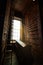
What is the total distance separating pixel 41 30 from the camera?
2.60 meters

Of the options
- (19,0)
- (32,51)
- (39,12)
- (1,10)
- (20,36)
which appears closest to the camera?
(1,10)

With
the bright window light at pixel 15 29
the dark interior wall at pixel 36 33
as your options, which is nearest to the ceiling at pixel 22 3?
the dark interior wall at pixel 36 33

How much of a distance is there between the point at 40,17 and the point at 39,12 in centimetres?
20

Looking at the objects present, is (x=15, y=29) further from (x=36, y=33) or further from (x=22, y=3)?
(x=36, y=33)

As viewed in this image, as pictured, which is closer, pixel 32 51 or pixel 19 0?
pixel 32 51

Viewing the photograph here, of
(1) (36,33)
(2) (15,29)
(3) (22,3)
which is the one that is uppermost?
(3) (22,3)

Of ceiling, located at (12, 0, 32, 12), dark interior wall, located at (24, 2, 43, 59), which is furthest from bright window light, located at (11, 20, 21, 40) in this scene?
dark interior wall, located at (24, 2, 43, 59)

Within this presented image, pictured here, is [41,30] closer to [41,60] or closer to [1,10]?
[41,60]

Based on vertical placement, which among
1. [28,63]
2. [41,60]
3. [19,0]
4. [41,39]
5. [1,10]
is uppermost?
[19,0]

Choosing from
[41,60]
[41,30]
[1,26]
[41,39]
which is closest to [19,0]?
[41,30]

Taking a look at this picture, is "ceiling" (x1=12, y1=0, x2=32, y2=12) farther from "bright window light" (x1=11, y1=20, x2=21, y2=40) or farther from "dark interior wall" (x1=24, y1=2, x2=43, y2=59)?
"bright window light" (x1=11, y1=20, x2=21, y2=40)

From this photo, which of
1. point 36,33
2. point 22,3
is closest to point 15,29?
point 22,3

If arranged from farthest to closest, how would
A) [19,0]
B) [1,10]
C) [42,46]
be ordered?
[19,0], [42,46], [1,10]

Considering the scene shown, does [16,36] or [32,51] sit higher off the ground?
[16,36]
